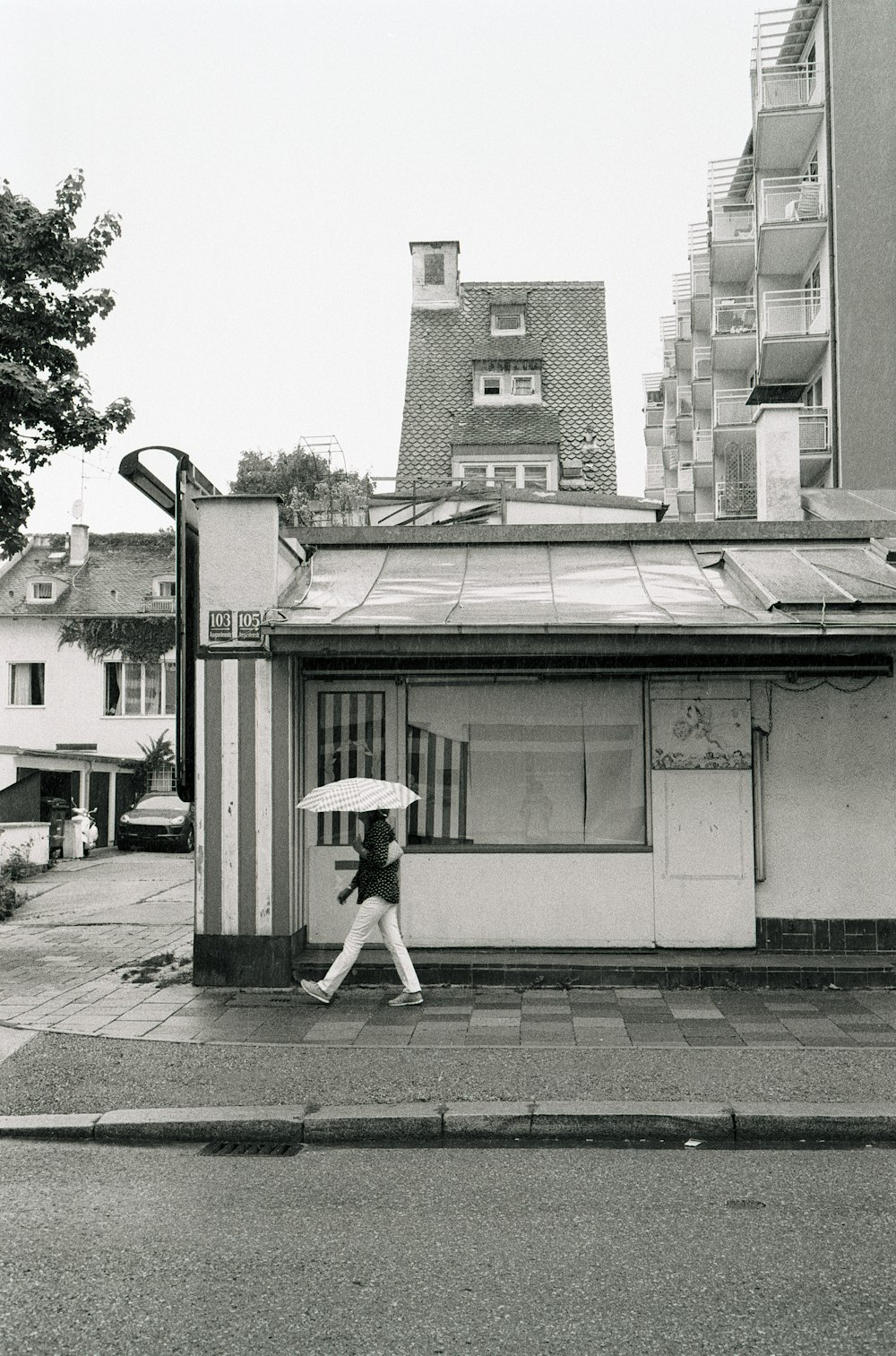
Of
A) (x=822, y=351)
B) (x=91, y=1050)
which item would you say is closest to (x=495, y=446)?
(x=822, y=351)

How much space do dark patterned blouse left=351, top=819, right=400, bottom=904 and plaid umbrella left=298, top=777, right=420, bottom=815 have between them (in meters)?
0.31

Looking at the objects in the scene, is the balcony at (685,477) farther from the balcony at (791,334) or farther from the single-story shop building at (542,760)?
the single-story shop building at (542,760)

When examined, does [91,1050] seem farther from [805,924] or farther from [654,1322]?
[805,924]

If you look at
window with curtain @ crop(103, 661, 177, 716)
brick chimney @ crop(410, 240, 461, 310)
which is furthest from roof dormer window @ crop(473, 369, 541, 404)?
window with curtain @ crop(103, 661, 177, 716)

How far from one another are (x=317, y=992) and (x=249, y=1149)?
9.11 ft

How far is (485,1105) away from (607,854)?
12.2 ft

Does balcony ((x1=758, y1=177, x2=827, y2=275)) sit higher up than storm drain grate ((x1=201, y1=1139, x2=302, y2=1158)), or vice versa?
balcony ((x1=758, y1=177, x2=827, y2=275))

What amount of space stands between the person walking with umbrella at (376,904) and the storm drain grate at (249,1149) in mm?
2560

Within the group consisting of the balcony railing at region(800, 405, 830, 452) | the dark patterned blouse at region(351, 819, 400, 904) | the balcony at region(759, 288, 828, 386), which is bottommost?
the dark patterned blouse at region(351, 819, 400, 904)

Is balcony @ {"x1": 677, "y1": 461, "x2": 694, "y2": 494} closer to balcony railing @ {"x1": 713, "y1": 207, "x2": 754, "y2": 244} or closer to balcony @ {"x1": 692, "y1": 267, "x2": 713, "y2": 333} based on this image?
balcony @ {"x1": 692, "y1": 267, "x2": 713, "y2": 333}

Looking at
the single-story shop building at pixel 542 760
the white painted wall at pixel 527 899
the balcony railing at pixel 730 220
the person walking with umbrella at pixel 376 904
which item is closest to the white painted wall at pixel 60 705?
the balcony railing at pixel 730 220

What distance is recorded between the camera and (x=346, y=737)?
10.3m

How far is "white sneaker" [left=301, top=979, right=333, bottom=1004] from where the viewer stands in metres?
9.01

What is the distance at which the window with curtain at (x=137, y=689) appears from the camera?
118 ft
